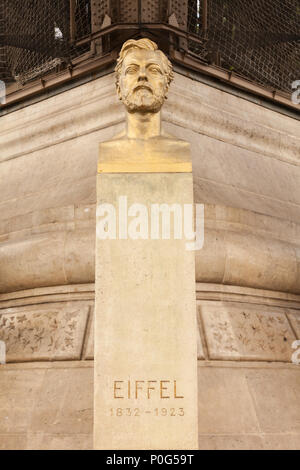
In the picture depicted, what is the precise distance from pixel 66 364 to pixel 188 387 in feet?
6.33

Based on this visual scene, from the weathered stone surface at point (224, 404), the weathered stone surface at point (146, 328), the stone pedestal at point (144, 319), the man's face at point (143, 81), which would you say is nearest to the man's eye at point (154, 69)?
the man's face at point (143, 81)

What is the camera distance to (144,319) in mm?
4523

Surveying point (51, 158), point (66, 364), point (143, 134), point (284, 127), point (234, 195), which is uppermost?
point (284, 127)

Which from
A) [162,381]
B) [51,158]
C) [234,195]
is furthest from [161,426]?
[51,158]

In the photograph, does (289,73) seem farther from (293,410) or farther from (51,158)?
(293,410)

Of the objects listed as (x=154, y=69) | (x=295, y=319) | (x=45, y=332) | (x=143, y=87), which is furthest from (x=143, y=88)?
(x=295, y=319)

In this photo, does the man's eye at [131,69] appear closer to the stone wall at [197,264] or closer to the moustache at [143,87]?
the moustache at [143,87]

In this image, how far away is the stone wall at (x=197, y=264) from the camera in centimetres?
564

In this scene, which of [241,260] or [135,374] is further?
[241,260]

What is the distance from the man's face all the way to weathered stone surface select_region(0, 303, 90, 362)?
86.7 inches

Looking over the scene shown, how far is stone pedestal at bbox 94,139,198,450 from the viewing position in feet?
14.3

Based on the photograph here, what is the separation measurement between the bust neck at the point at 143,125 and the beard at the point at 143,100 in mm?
43

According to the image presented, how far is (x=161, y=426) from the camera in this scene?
4344 mm

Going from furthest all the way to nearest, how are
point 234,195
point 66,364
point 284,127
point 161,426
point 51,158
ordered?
1. point 284,127
2. point 51,158
3. point 234,195
4. point 66,364
5. point 161,426
